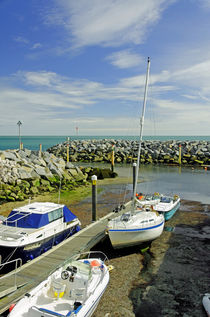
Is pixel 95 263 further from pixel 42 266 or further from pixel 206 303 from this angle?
pixel 206 303

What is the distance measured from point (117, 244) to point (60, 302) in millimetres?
5778

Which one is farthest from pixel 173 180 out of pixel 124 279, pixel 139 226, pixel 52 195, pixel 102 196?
pixel 124 279

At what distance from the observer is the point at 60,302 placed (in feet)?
Result: 25.8

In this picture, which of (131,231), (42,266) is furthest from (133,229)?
(42,266)

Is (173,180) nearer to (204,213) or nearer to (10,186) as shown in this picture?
(204,213)

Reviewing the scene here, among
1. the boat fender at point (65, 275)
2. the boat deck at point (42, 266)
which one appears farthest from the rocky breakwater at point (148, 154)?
the boat fender at point (65, 275)

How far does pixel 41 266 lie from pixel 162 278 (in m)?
5.15

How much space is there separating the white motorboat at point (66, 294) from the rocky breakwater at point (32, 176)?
1324 centimetres

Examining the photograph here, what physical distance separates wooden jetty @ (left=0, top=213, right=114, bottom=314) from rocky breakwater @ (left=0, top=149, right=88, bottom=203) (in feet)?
28.2

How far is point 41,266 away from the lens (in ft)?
35.4

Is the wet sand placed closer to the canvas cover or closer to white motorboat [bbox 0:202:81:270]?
white motorboat [bbox 0:202:81:270]

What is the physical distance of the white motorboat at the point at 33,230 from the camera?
36.5 ft

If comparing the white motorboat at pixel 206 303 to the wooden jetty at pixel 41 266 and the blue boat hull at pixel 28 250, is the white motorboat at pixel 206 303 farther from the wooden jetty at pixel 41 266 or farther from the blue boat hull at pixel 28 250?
the blue boat hull at pixel 28 250

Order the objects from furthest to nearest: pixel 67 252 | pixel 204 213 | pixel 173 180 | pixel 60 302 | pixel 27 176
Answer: pixel 173 180, pixel 27 176, pixel 204 213, pixel 67 252, pixel 60 302
